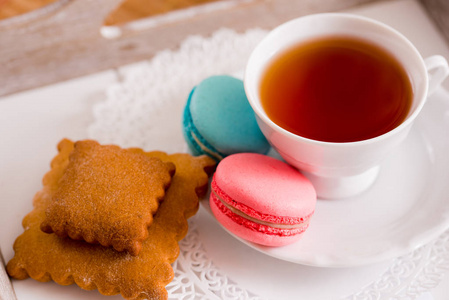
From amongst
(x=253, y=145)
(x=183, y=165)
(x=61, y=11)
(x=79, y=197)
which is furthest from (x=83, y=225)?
(x=61, y=11)

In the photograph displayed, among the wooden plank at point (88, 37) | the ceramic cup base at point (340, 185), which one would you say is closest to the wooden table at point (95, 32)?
the wooden plank at point (88, 37)

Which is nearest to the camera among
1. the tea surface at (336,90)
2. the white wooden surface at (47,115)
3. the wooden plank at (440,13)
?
the tea surface at (336,90)

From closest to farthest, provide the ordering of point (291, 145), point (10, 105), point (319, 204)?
point (291, 145)
point (319, 204)
point (10, 105)

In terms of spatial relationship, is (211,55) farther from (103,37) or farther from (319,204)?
(319,204)

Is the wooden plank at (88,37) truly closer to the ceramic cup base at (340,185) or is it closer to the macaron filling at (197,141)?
the macaron filling at (197,141)

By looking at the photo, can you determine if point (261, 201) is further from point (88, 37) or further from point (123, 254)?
point (88, 37)

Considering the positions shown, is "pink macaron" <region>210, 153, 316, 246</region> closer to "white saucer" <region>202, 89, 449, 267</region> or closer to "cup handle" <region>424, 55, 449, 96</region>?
"white saucer" <region>202, 89, 449, 267</region>
